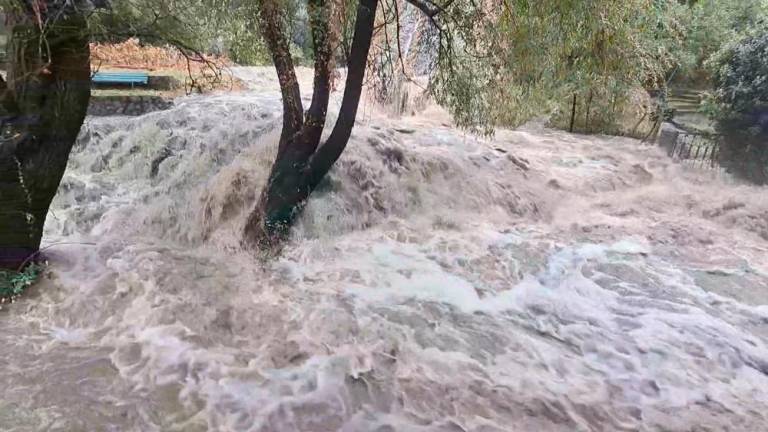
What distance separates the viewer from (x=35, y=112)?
3.73 m

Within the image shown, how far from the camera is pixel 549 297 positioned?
4613mm

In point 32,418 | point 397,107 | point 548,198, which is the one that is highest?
point 397,107

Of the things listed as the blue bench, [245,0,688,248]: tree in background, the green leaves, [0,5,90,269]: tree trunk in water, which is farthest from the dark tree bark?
the blue bench

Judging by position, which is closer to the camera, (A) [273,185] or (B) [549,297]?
(B) [549,297]

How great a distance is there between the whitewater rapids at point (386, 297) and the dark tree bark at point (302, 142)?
0.30 m

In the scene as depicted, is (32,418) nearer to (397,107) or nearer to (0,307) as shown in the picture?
(0,307)

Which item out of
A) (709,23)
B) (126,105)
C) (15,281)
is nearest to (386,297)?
(15,281)

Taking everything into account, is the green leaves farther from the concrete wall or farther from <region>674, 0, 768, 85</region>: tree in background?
<region>674, 0, 768, 85</region>: tree in background

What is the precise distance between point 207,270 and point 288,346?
1381mm

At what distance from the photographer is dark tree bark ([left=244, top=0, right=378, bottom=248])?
4.59 metres

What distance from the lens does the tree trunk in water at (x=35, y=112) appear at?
3449 millimetres

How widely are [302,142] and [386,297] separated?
163cm

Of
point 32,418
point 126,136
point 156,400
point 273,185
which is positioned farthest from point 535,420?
point 126,136

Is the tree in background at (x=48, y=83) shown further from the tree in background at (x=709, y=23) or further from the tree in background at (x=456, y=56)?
the tree in background at (x=709, y=23)
